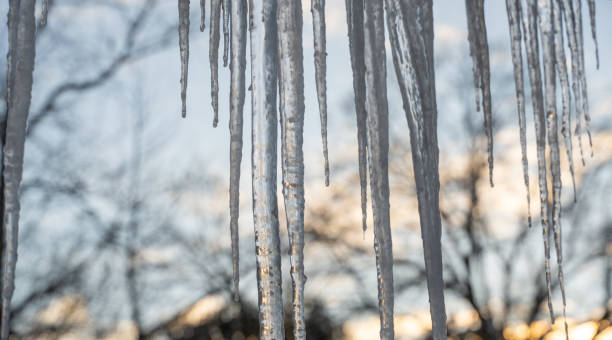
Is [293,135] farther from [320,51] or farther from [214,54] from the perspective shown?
[214,54]

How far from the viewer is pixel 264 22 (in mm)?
985

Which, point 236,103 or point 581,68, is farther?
point 581,68

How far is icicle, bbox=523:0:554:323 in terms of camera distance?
1.16 m

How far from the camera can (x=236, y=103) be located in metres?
1.06

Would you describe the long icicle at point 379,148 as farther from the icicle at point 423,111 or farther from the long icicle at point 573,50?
the long icicle at point 573,50

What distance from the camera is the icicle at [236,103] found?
1.05m

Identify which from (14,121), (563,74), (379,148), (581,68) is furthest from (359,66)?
(14,121)

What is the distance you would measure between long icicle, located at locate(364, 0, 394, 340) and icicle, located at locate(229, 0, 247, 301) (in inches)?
8.7

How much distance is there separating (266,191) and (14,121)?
56 cm

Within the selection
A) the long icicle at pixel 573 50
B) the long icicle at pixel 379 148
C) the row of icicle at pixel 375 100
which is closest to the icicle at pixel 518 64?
the row of icicle at pixel 375 100

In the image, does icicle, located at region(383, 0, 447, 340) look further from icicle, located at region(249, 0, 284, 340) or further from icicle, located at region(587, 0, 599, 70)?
icicle, located at region(587, 0, 599, 70)

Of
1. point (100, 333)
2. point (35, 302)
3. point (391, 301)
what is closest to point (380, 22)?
point (391, 301)

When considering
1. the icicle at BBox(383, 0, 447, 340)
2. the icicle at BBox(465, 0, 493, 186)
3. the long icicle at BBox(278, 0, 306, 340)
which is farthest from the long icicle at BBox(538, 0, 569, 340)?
the long icicle at BBox(278, 0, 306, 340)

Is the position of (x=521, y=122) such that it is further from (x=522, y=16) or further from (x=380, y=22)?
(x=380, y=22)
